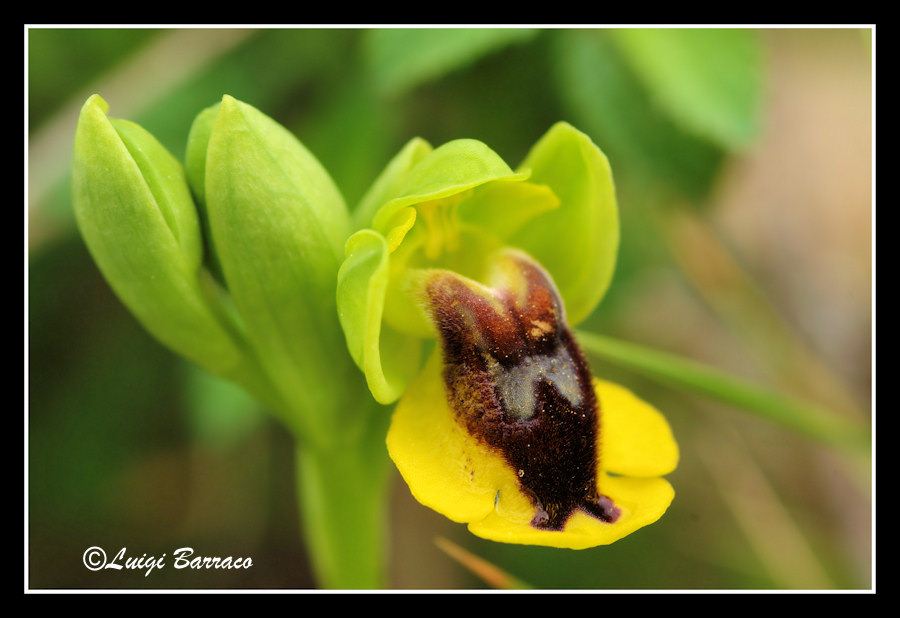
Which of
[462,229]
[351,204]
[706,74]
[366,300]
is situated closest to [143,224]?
[366,300]

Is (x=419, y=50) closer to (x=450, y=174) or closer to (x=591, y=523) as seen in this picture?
(x=450, y=174)

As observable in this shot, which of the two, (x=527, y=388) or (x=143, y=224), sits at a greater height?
(x=143, y=224)

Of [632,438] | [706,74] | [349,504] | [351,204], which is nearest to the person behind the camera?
[632,438]

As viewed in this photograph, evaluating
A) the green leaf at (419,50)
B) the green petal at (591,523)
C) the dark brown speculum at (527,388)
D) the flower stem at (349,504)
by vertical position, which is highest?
the green leaf at (419,50)

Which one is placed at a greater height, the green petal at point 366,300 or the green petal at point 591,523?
the green petal at point 366,300

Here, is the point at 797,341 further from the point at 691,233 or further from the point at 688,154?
the point at 688,154

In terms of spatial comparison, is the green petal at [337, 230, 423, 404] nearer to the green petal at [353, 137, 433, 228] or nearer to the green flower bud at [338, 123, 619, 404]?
the green flower bud at [338, 123, 619, 404]
